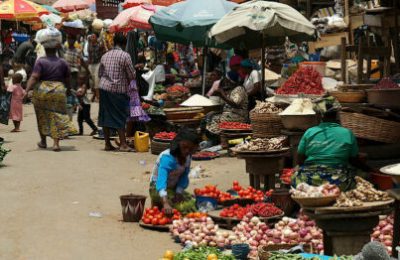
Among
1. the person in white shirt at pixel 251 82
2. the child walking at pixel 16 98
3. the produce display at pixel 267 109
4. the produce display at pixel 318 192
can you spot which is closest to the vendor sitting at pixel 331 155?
the produce display at pixel 318 192

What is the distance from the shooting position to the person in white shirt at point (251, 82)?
1442 centimetres

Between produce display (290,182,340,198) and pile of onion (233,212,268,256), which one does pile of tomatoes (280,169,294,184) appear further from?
produce display (290,182,340,198)

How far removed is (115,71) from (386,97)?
18.0ft

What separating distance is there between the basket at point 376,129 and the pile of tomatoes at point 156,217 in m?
2.33

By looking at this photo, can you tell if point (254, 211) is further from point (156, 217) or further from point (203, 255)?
point (203, 255)

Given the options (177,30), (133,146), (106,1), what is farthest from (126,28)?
(106,1)

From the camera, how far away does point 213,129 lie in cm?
1469

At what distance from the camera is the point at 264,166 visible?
10.4m

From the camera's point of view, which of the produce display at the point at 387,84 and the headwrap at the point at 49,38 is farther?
the headwrap at the point at 49,38

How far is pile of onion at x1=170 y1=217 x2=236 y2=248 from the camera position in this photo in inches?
323

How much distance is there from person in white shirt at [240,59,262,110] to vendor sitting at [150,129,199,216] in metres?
5.22

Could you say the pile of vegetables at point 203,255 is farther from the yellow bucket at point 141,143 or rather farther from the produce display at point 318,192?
the yellow bucket at point 141,143

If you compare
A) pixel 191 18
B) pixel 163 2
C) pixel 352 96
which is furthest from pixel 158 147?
pixel 163 2

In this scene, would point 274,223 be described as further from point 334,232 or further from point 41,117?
point 41,117
